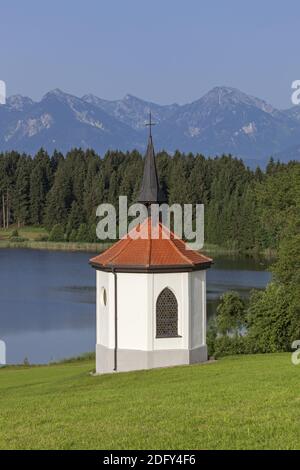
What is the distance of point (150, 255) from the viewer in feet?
60.8

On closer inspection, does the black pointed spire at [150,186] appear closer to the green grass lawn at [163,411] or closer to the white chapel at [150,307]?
the white chapel at [150,307]

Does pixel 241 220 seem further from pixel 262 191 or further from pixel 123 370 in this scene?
pixel 123 370

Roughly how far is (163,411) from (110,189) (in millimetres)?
85243

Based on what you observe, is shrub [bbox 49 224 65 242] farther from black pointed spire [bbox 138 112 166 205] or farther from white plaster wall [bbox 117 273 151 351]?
white plaster wall [bbox 117 273 151 351]

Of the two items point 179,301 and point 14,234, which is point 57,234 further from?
point 179,301

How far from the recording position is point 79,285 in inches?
2087

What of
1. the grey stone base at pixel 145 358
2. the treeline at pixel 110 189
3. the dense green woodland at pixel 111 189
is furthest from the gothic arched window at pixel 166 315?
the treeline at pixel 110 189

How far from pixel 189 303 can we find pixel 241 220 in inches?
2503

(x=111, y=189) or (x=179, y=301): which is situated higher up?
(x=111, y=189)

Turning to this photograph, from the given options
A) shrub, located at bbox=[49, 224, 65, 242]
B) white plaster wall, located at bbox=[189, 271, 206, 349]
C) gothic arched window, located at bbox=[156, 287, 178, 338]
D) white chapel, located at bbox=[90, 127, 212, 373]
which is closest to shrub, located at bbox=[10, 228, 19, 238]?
shrub, located at bbox=[49, 224, 65, 242]

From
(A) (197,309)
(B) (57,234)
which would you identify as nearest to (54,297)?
(A) (197,309)
